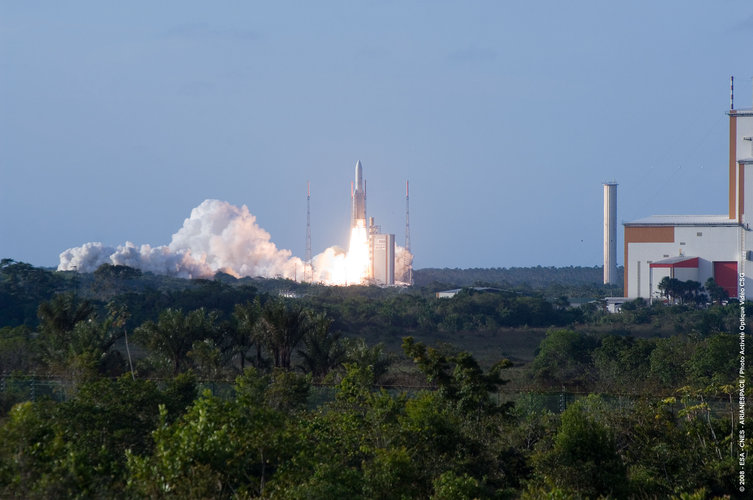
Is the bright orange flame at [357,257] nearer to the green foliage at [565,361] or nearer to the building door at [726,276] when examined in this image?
the building door at [726,276]

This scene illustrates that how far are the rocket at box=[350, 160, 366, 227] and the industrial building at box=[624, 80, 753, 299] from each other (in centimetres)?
2125

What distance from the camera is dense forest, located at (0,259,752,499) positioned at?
11688 mm

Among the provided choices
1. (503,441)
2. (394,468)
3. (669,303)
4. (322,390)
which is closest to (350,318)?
(669,303)

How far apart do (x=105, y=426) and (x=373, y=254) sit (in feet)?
214

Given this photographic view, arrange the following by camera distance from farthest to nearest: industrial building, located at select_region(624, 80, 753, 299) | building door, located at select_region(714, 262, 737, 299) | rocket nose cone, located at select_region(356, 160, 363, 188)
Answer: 1. rocket nose cone, located at select_region(356, 160, 363, 188)
2. building door, located at select_region(714, 262, 737, 299)
3. industrial building, located at select_region(624, 80, 753, 299)

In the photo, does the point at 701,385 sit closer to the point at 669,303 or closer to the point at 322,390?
the point at 322,390

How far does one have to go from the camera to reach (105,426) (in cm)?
1485

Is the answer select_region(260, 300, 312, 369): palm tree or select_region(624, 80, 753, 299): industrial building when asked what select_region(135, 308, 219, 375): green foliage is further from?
select_region(624, 80, 753, 299): industrial building

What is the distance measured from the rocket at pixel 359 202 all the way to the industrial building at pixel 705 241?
21.2 m

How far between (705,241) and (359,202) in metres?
26.9

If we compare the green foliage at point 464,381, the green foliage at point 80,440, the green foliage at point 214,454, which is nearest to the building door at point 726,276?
the green foliage at point 464,381

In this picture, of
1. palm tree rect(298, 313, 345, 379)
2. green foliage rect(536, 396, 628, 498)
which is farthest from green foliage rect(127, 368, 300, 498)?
palm tree rect(298, 313, 345, 379)

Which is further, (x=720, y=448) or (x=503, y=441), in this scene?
(x=503, y=441)

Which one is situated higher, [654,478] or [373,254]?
[373,254]
